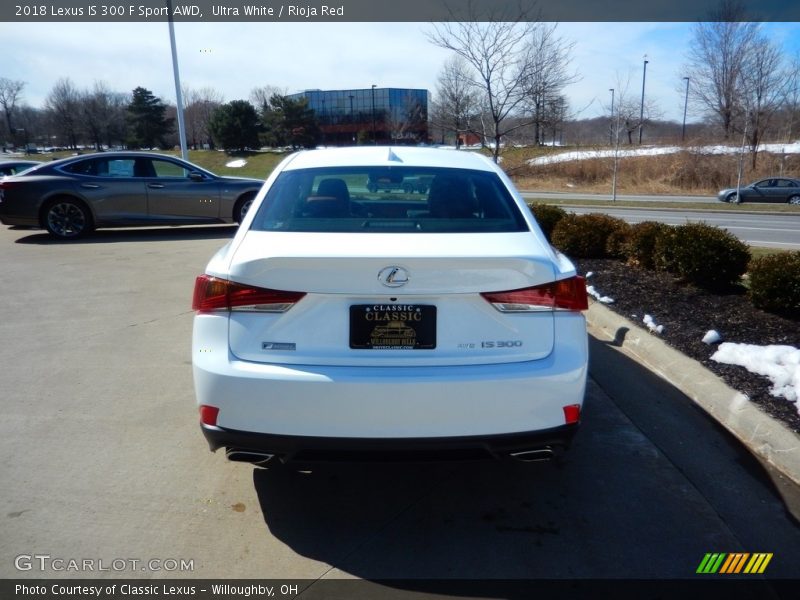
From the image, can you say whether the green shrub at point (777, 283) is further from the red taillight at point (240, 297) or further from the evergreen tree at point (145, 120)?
the evergreen tree at point (145, 120)

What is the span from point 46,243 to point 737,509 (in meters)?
12.2

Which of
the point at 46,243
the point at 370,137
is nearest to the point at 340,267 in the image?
the point at 46,243

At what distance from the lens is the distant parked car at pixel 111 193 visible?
38.1 ft

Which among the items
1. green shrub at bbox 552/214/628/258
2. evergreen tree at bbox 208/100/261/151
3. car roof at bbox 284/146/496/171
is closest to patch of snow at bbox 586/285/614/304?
green shrub at bbox 552/214/628/258

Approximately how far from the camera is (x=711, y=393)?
171 inches

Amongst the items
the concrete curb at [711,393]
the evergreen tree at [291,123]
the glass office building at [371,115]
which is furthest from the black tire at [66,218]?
the evergreen tree at [291,123]

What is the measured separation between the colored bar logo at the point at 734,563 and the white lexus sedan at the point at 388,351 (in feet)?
2.60

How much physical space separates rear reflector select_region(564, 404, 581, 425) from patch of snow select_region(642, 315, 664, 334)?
3.05 metres

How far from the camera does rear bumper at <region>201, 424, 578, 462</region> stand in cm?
267

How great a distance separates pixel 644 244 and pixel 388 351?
6.01m

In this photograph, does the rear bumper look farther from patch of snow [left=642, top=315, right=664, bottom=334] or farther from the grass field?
the grass field

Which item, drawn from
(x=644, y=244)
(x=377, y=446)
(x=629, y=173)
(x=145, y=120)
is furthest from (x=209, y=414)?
(x=145, y=120)

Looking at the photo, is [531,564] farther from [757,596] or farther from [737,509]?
[737,509]

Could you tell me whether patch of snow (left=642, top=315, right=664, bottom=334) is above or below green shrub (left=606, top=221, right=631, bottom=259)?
below
